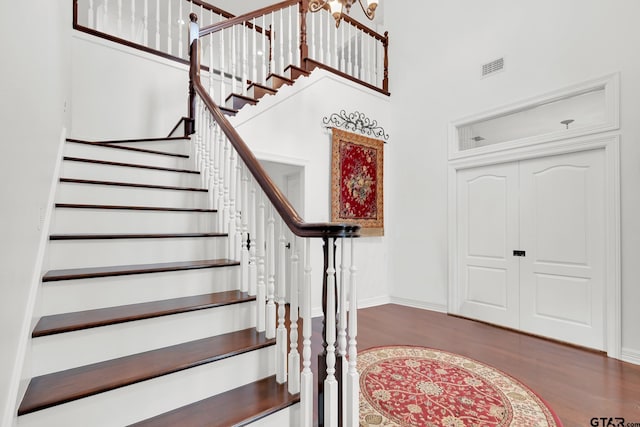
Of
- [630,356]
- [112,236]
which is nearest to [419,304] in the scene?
[630,356]

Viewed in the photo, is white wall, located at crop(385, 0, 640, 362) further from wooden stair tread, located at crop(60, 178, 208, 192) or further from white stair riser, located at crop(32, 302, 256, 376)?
white stair riser, located at crop(32, 302, 256, 376)

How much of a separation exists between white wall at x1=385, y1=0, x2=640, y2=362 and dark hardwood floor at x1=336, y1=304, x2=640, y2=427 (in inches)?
17.6

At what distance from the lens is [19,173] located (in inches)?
47.4

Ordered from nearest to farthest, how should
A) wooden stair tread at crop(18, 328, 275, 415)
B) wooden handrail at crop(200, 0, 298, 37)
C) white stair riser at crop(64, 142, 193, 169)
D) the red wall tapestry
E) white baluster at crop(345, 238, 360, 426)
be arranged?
1. wooden stair tread at crop(18, 328, 275, 415)
2. white baluster at crop(345, 238, 360, 426)
3. white stair riser at crop(64, 142, 193, 169)
4. wooden handrail at crop(200, 0, 298, 37)
5. the red wall tapestry

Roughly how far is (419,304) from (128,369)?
3.75 m

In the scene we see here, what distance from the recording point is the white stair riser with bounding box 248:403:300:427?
1.37 metres

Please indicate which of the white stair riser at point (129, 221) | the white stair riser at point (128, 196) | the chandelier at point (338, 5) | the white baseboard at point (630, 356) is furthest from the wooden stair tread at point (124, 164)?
the white baseboard at point (630, 356)

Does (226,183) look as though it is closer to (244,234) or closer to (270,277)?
(244,234)

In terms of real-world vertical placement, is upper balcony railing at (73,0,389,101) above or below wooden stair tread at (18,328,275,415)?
above

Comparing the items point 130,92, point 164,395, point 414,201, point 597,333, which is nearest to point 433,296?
point 414,201

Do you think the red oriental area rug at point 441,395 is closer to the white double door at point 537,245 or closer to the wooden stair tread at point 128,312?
the wooden stair tread at point 128,312

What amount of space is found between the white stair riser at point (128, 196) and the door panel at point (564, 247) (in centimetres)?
334

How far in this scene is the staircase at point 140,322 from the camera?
1270 mm

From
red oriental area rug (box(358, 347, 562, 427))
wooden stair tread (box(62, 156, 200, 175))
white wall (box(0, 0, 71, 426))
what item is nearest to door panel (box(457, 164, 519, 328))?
red oriental area rug (box(358, 347, 562, 427))
